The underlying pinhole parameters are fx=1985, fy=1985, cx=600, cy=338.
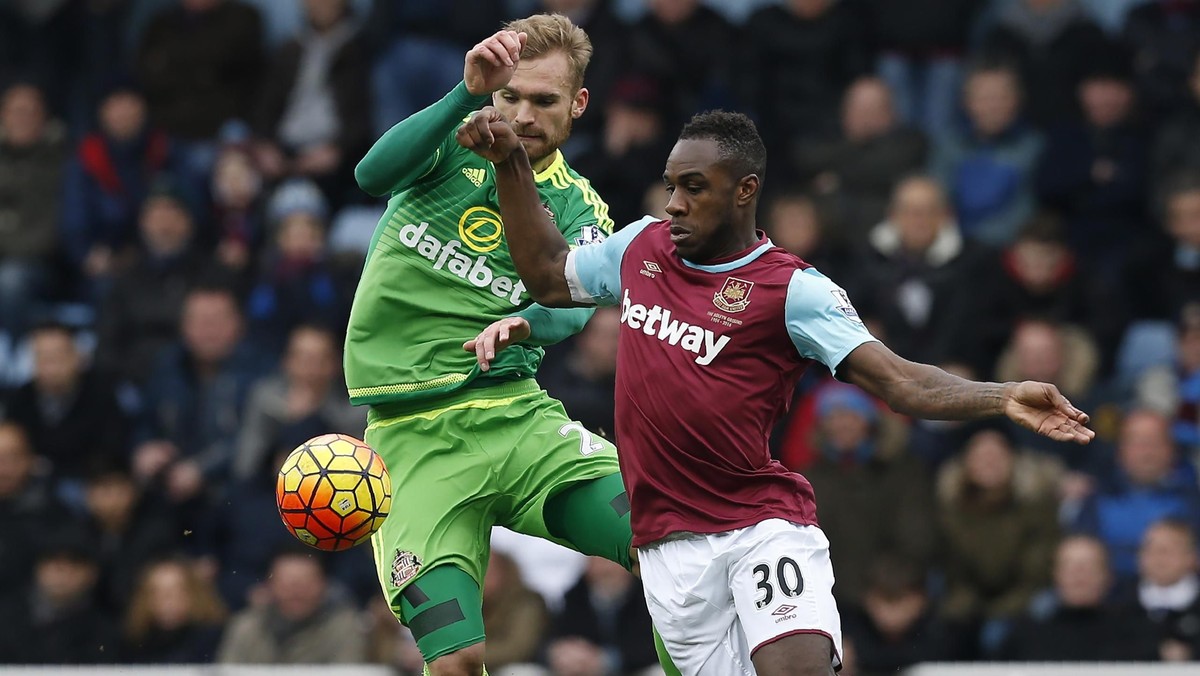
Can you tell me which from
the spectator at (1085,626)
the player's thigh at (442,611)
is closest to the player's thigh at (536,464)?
the player's thigh at (442,611)

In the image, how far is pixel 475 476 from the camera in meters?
7.88

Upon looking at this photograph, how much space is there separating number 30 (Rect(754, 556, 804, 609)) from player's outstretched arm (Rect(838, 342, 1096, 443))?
0.69 m

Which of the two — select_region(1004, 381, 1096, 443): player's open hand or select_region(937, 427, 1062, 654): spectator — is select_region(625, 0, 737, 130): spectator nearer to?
select_region(937, 427, 1062, 654): spectator

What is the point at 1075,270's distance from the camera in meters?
13.2

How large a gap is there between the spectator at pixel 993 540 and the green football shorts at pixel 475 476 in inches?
173

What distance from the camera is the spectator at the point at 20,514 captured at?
12984mm

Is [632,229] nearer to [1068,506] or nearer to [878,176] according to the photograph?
[1068,506]

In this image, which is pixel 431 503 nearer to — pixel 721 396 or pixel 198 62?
pixel 721 396

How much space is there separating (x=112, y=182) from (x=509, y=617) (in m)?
5.49

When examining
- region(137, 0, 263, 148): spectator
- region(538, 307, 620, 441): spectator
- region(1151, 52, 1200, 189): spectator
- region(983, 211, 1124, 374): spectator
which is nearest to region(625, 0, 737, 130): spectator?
region(538, 307, 620, 441): spectator

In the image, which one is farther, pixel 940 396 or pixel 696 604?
pixel 696 604

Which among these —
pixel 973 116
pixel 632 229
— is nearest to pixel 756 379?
pixel 632 229

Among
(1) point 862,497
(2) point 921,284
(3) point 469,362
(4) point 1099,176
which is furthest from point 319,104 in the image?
(3) point 469,362

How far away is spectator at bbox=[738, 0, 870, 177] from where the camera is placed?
14320 millimetres
